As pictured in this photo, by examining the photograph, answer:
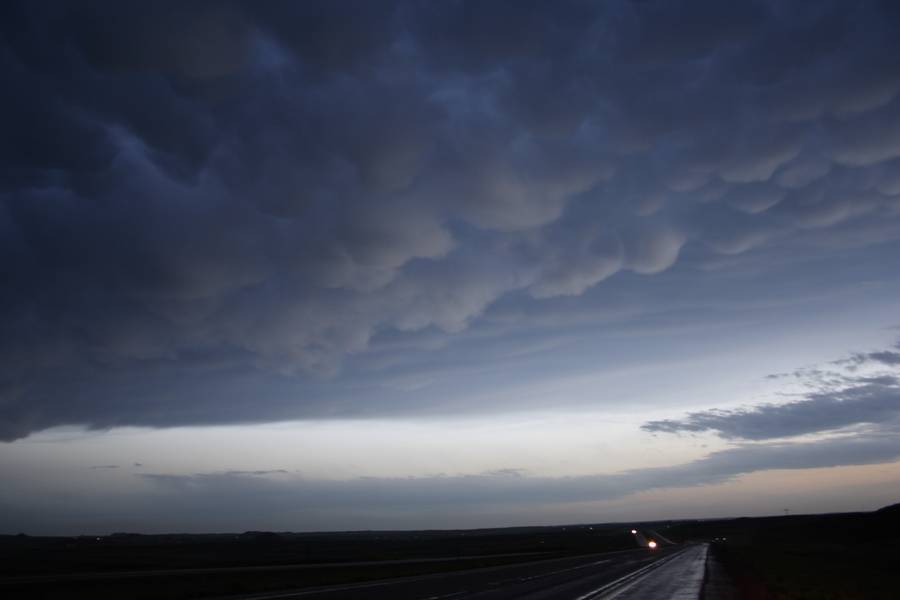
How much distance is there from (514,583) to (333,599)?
13.0 metres

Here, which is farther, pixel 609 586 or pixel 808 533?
pixel 808 533

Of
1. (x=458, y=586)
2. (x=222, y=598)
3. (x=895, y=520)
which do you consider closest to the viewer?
(x=222, y=598)

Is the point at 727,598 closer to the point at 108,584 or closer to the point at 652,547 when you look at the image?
the point at 108,584

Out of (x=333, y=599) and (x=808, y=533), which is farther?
(x=808, y=533)

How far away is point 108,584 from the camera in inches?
1622

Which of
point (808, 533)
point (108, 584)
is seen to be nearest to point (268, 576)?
point (108, 584)

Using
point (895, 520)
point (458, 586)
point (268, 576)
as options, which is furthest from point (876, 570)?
point (895, 520)

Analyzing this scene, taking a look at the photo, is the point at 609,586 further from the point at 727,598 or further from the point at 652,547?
the point at 652,547

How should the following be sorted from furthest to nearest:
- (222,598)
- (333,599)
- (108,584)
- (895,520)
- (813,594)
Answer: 1. (895,520)
2. (108,584)
3. (813,594)
4. (222,598)
5. (333,599)

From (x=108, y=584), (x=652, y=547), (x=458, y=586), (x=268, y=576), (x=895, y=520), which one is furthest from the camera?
(x=895, y=520)

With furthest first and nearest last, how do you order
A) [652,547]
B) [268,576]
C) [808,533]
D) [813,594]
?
[808,533] → [652,547] → [268,576] → [813,594]

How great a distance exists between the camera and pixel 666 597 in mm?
29375

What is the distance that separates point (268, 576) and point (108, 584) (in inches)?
403

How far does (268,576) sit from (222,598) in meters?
18.6
